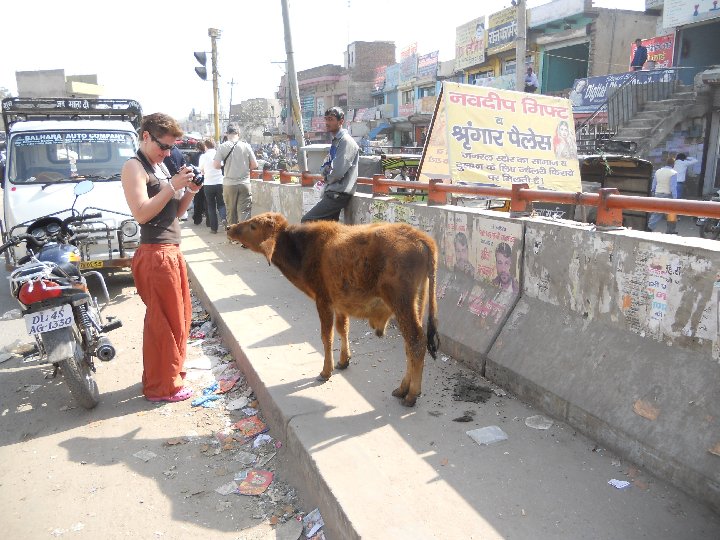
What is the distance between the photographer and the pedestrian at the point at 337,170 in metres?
5.80

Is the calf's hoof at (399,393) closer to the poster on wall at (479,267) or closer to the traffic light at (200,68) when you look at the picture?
the poster on wall at (479,267)

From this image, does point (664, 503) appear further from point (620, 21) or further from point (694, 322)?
point (620, 21)

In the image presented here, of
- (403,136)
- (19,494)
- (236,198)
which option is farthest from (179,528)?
(403,136)

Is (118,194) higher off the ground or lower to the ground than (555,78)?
lower

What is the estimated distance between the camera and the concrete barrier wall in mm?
2492

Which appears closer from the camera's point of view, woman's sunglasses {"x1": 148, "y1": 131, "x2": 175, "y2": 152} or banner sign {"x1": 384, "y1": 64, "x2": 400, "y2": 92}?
woman's sunglasses {"x1": 148, "y1": 131, "x2": 175, "y2": 152}

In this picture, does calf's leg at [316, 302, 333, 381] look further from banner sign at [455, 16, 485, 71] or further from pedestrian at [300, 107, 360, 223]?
banner sign at [455, 16, 485, 71]

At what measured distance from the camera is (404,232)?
350 cm

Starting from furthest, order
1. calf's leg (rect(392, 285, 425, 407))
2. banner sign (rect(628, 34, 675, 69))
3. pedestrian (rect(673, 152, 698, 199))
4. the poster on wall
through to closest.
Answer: banner sign (rect(628, 34, 675, 69)) < pedestrian (rect(673, 152, 698, 199)) < the poster on wall < calf's leg (rect(392, 285, 425, 407))

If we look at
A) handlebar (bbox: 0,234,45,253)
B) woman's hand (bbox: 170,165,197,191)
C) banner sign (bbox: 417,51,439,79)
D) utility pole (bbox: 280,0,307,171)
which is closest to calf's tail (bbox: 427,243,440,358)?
woman's hand (bbox: 170,165,197,191)

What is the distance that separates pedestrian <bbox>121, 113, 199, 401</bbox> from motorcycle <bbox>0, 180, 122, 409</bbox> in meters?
0.37

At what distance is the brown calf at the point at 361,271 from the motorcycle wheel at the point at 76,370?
140 centimetres

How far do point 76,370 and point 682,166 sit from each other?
1641cm

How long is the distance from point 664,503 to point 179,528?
2.41m
